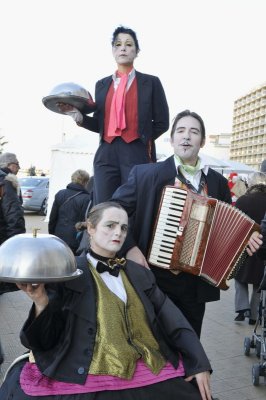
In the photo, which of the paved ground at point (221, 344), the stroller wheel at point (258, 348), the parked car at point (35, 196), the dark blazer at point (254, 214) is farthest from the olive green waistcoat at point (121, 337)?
the parked car at point (35, 196)

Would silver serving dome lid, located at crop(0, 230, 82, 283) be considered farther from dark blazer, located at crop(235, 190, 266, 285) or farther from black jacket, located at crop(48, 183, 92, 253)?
A: dark blazer, located at crop(235, 190, 266, 285)

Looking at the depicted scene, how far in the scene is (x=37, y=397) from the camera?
7.61ft

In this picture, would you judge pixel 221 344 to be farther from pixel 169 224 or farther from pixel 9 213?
pixel 169 224

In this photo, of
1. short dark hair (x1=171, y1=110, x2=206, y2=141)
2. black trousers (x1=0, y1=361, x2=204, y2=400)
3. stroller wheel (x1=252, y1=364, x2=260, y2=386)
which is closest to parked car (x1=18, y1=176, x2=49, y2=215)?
stroller wheel (x1=252, y1=364, x2=260, y2=386)

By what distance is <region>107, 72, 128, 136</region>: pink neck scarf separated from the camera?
11.5 ft

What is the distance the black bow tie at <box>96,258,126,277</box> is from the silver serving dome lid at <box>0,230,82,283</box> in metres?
0.53

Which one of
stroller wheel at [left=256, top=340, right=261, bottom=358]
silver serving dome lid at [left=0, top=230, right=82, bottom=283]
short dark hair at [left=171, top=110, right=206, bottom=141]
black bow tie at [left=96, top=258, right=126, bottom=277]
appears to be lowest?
stroller wheel at [left=256, top=340, right=261, bottom=358]

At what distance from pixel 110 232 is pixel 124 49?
1.46 metres

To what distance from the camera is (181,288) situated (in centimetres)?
307

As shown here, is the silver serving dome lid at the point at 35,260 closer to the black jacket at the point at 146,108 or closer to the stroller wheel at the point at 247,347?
the black jacket at the point at 146,108

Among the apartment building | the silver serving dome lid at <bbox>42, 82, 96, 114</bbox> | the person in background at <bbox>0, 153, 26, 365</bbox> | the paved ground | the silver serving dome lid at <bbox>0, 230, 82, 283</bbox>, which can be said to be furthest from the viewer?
the apartment building

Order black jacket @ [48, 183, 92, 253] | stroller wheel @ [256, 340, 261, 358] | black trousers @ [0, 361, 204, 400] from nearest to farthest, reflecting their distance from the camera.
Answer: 1. black trousers @ [0, 361, 204, 400]
2. stroller wheel @ [256, 340, 261, 358]
3. black jacket @ [48, 183, 92, 253]

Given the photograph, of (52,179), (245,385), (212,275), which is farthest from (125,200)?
(52,179)

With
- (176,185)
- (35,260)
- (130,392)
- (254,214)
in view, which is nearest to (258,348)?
(254,214)
